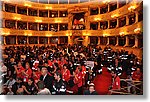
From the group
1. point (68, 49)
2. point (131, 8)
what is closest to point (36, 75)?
point (68, 49)

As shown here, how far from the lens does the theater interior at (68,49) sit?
312cm

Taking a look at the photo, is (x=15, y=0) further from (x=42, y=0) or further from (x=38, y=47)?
(x=38, y=47)

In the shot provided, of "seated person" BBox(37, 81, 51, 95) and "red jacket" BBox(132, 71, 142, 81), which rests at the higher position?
"red jacket" BBox(132, 71, 142, 81)

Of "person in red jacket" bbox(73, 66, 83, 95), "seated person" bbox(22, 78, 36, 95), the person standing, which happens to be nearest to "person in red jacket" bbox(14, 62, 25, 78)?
"seated person" bbox(22, 78, 36, 95)

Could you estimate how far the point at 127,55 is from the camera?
309 cm

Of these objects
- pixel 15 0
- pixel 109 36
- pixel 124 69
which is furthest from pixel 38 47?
pixel 124 69

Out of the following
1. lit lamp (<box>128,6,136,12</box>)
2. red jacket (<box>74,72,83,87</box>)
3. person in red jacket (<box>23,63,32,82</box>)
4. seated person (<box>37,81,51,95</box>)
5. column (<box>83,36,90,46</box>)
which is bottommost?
seated person (<box>37,81,51,95</box>)

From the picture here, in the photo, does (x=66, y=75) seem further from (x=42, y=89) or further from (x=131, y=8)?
(x=131, y=8)

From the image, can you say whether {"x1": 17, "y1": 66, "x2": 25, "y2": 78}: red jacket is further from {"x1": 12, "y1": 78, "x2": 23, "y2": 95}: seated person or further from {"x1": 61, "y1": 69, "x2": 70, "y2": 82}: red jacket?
{"x1": 61, "y1": 69, "x2": 70, "y2": 82}: red jacket

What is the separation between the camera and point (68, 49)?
317cm

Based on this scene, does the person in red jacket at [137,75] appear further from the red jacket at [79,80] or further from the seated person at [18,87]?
the seated person at [18,87]

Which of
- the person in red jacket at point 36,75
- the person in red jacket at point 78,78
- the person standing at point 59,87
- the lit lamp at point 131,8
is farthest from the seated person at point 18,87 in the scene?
the lit lamp at point 131,8

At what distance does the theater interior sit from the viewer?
10.2 feet

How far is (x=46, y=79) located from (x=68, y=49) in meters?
0.47
